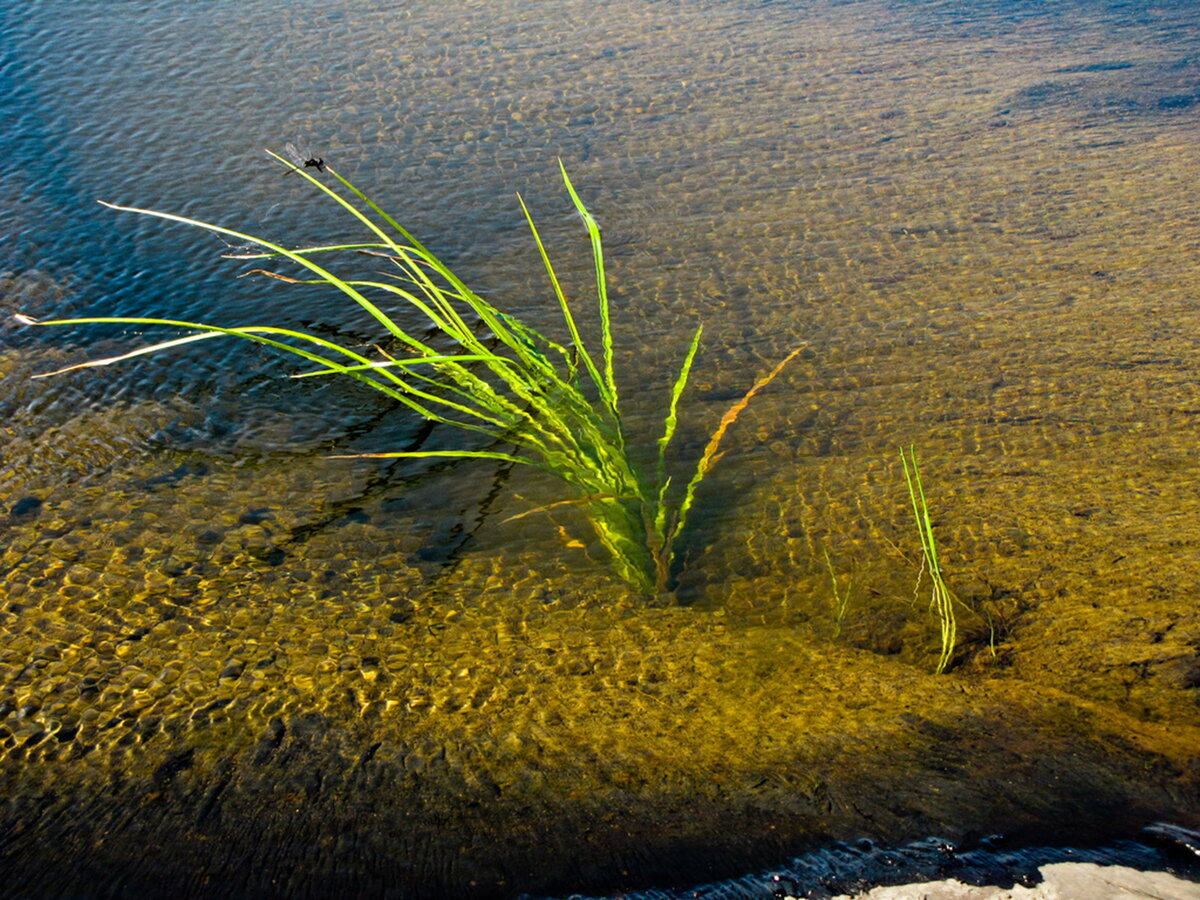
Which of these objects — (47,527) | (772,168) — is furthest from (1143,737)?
(772,168)

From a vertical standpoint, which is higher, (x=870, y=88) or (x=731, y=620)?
(x=870, y=88)

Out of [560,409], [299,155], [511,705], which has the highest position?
[299,155]

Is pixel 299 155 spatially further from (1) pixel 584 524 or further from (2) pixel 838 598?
(2) pixel 838 598

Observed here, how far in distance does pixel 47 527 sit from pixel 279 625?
628 mm

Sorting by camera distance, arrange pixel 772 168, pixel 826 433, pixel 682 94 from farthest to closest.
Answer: pixel 682 94 < pixel 772 168 < pixel 826 433

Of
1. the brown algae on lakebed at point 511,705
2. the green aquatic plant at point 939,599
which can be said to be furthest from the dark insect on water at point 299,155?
the green aquatic plant at point 939,599

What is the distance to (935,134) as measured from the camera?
3684 millimetres

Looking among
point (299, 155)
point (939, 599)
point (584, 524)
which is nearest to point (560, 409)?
point (584, 524)

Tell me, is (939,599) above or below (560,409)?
below

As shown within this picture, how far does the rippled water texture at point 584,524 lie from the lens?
4.83 ft

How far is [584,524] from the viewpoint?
208 cm

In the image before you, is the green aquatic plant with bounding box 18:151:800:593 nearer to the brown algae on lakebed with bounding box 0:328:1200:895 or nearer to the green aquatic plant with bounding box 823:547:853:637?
the brown algae on lakebed with bounding box 0:328:1200:895

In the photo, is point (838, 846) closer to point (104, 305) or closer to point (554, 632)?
point (554, 632)

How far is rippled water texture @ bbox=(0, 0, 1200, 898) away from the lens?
147 centimetres
